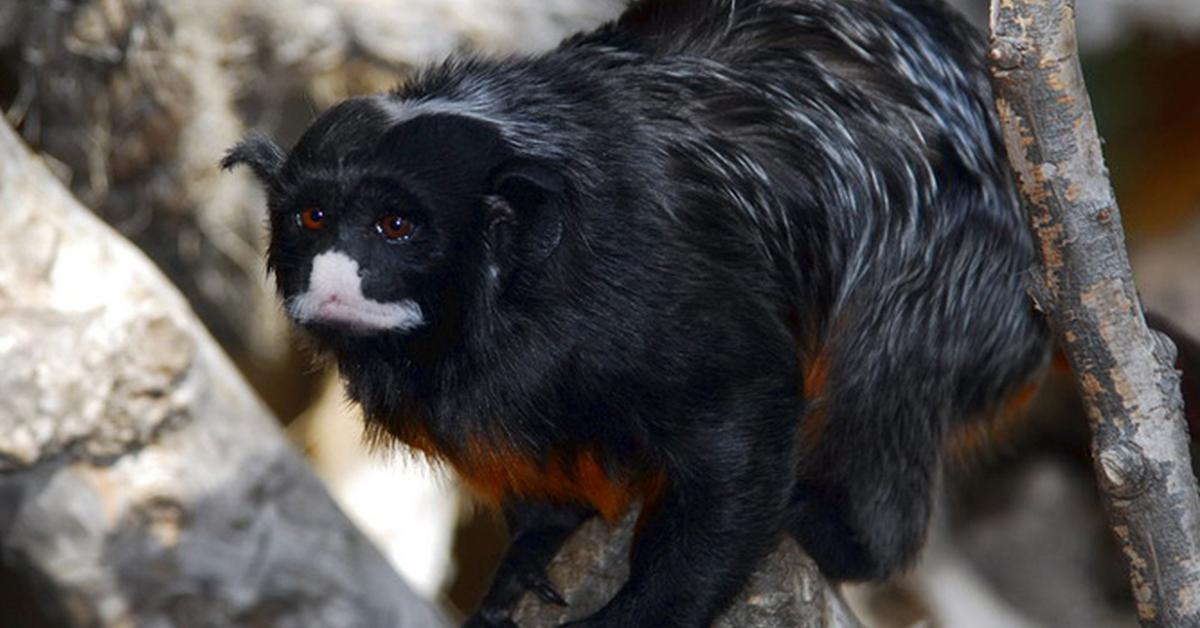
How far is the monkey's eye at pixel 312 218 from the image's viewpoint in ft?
7.68

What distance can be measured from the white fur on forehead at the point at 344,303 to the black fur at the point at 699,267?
0.02 meters

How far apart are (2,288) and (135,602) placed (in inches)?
29.2

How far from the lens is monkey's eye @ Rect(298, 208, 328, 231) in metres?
2.34

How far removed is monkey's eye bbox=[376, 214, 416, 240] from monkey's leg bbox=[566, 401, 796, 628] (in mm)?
554

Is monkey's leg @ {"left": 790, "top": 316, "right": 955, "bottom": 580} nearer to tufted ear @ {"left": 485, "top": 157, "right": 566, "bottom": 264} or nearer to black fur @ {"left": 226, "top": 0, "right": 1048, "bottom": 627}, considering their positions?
black fur @ {"left": 226, "top": 0, "right": 1048, "bottom": 627}

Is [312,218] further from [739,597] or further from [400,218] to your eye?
[739,597]

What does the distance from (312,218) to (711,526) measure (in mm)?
785

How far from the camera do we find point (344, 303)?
2.31 metres

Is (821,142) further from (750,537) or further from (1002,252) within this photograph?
(750,537)

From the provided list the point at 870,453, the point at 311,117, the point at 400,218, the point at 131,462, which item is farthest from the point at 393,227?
the point at 311,117

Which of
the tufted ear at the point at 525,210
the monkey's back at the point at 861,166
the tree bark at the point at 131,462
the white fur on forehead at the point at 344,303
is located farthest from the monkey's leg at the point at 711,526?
the tree bark at the point at 131,462

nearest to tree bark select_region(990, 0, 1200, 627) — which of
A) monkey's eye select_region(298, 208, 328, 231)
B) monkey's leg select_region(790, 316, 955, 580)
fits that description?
monkey's leg select_region(790, 316, 955, 580)

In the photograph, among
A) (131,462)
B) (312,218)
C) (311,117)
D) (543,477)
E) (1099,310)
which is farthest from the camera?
(311,117)

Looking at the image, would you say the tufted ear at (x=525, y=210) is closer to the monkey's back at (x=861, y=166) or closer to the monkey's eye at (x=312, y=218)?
the monkey's eye at (x=312, y=218)
